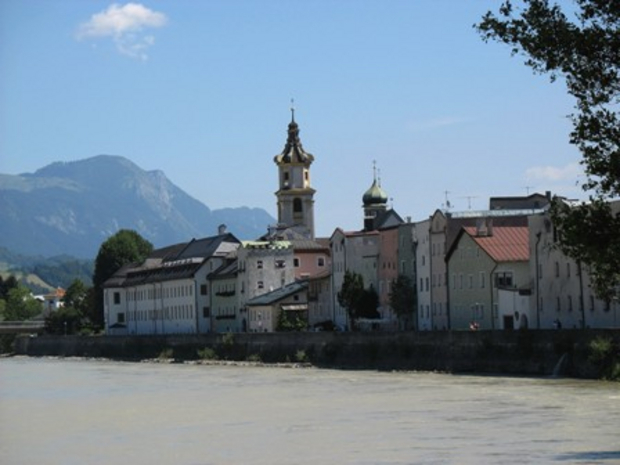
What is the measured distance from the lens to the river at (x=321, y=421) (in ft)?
126

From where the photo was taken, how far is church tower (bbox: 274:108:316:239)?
543ft

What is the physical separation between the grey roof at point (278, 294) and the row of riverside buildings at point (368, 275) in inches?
7.3

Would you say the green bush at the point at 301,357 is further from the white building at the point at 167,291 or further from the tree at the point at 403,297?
the white building at the point at 167,291

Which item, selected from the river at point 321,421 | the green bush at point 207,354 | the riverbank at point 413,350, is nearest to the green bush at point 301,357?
the riverbank at point 413,350

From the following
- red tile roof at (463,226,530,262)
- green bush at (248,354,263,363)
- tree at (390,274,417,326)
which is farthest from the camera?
tree at (390,274,417,326)

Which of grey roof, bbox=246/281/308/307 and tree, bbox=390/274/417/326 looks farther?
grey roof, bbox=246/281/308/307

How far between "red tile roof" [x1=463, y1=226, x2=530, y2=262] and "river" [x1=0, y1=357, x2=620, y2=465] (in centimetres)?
1490

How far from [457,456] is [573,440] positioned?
12.9 ft

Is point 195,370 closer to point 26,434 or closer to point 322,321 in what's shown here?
point 322,321

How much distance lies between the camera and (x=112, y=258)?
570 ft

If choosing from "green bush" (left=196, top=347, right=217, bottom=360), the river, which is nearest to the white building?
"green bush" (left=196, top=347, right=217, bottom=360)

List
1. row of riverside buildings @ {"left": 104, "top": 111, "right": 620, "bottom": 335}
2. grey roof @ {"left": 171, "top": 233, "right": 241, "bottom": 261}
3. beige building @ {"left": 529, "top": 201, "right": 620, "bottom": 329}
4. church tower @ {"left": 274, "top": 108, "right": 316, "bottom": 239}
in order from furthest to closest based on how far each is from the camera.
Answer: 1. church tower @ {"left": 274, "top": 108, "right": 316, "bottom": 239}
2. grey roof @ {"left": 171, "top": 233, "right": 241, "bottom": 261}
3. row of riverside buildings @ {"left": 104, "top": 111, "right": 620, "bottom": 335}
4. beige building @ {"left": 529, "top": 201, "right": 620, "bottom": 329}

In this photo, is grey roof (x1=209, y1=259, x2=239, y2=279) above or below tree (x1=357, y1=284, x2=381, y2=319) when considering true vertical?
above

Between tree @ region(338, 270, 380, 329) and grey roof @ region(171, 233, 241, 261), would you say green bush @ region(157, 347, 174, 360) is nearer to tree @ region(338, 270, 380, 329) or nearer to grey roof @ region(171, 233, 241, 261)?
tree @ region(338, 270, 380, 329)
